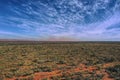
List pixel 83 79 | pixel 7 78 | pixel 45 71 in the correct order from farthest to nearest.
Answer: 1. pixel 45 71
2. pixel 7 78
3. pixel 83 79

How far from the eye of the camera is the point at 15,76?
1157cm

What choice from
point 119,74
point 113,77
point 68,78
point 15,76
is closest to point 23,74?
point 15,76

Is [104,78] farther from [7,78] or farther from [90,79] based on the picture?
[7,78]

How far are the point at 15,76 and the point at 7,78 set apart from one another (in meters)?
0.70

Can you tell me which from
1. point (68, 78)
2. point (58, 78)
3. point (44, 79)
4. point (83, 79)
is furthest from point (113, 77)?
point (44, 79)

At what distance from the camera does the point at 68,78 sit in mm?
10500

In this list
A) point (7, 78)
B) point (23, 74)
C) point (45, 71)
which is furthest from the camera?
point (45, 71)

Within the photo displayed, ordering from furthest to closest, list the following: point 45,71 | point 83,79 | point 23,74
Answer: point 45,71
point 23,74
point 83,79

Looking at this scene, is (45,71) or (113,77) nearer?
(113,77)

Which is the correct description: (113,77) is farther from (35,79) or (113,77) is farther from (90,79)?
(35,79)

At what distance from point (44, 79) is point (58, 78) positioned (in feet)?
3.66

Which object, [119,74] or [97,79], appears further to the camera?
[119,74]

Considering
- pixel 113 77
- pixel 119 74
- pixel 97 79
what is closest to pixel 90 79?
pixel 97 79

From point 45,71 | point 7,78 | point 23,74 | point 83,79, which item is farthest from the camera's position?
point 45,71
